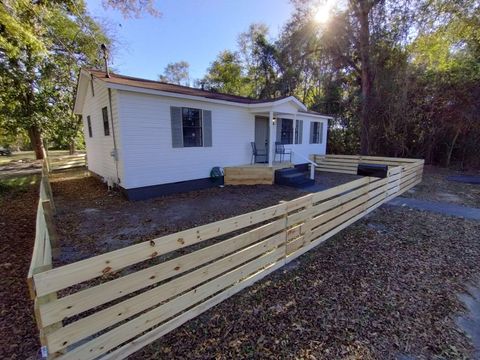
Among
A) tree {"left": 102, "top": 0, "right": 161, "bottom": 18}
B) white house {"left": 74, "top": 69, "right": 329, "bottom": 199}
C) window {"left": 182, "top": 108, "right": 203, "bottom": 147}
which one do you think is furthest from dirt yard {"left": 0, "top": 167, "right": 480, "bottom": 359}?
tree {"left": 102, "top": 0, "right": 161, "bottom": 18}

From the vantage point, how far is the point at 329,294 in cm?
267

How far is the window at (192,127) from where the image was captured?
735cm

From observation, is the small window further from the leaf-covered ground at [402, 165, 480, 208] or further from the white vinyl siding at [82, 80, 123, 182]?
the leaf-covered ground at [402, 165, 480, 208]

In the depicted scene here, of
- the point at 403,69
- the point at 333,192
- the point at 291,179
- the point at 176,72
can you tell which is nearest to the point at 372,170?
the point at 291,179

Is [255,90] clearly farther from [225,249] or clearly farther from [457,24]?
[225,249]

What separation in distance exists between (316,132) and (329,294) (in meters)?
11.5

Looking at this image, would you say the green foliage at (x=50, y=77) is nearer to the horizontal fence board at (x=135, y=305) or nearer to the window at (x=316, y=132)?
the window at (x=316, y=132)

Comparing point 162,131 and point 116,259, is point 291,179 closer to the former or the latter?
point 162,131

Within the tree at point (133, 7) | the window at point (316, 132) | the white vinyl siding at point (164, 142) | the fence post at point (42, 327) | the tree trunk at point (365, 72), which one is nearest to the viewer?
the fence post at point (42, 327)

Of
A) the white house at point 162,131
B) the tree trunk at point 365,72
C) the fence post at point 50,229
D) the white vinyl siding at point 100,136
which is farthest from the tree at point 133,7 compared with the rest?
the tree trunk at point 365,72

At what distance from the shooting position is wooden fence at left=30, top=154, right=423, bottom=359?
149cm

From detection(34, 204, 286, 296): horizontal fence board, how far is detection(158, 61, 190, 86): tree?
3531 cm

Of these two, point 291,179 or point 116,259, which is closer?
point 116,259

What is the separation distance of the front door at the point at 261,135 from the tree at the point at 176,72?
27.4 m
